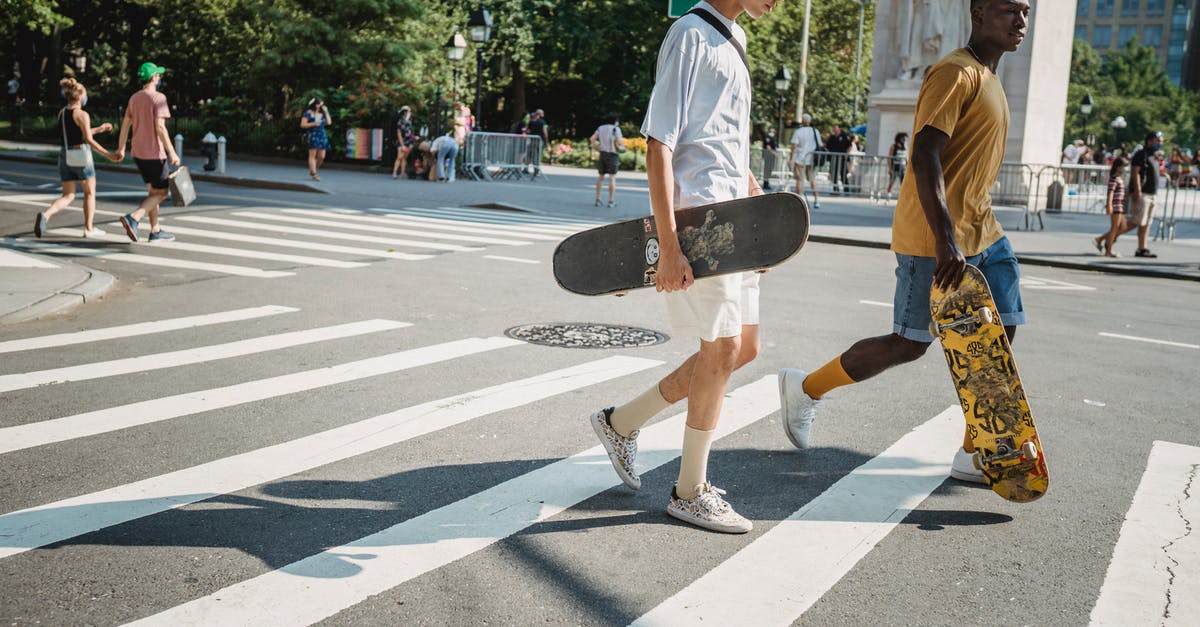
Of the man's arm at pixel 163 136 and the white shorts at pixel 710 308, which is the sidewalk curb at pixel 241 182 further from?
the white shorts at pixel 710 308

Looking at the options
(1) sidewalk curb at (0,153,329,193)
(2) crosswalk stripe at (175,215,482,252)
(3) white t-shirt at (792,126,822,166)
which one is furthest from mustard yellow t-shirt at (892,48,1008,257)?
(3) white t-shirt at (792,126,822,166)

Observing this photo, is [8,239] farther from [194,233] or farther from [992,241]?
[992,241]

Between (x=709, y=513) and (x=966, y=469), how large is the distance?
1.37 m

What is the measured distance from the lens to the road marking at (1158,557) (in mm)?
3477

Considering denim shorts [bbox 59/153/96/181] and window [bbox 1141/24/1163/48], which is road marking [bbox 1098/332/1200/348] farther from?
window [bbox 1141/24/1163/48]

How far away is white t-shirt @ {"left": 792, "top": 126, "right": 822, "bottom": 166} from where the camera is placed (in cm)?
2333

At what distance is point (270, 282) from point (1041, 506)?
7.48 metres

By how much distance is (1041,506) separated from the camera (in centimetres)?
452

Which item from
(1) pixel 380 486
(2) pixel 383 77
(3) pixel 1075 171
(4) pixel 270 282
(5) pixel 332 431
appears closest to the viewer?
(1) pixel 380 486

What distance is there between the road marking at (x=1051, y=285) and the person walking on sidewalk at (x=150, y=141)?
390 inches

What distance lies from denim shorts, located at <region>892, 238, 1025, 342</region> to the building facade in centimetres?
15379

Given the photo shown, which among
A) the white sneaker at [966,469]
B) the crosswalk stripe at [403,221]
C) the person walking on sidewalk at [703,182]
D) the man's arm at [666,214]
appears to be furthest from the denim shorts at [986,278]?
the crosswalk stripe at [403,221]

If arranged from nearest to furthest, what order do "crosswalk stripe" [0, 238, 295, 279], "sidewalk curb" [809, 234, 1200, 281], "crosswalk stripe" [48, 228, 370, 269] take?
"crosswalk stripe" [0, 238, 295, 279], "crosswalk stripe" [48, 228, 370, 269], "sidewalk curb" [809, 234, 1200, 281]

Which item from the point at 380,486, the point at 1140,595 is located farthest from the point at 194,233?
the point at 1140,595
